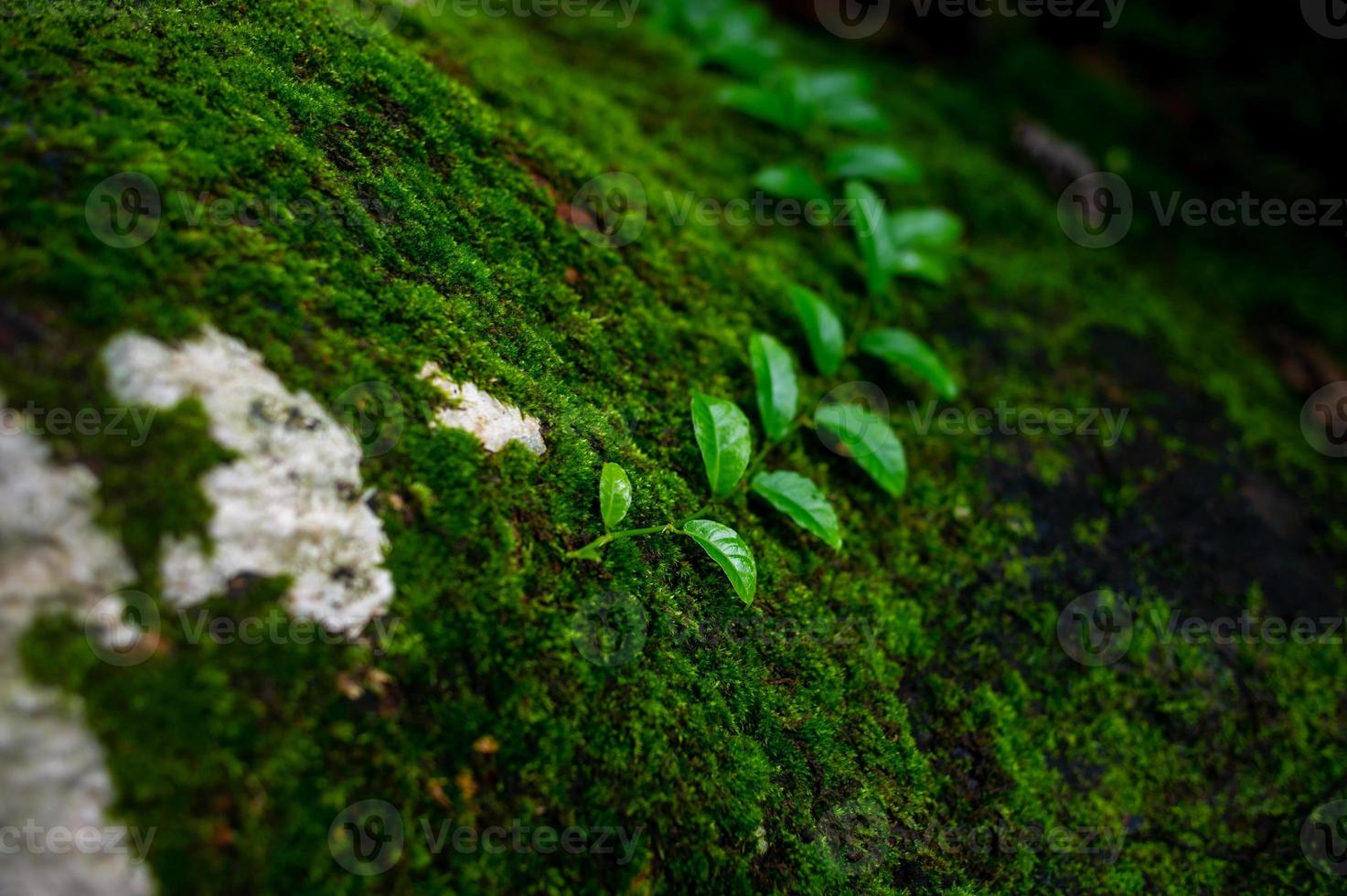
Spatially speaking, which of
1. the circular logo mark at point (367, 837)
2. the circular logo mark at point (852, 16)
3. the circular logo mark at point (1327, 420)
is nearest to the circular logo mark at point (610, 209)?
the circular logo mark at point (367, 837)

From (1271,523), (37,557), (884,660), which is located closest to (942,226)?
(1271,523)

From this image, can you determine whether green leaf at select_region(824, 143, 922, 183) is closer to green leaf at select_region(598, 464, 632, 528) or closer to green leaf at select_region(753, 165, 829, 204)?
green leaf at select_region(753, 165, 829, 204)

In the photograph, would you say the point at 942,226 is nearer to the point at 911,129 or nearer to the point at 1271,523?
the point at 911,129

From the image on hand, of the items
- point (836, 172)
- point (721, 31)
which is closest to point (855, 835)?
point (836, 172)

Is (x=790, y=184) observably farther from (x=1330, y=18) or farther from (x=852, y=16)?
(x=1330, y=18)

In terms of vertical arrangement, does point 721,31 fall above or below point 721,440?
above

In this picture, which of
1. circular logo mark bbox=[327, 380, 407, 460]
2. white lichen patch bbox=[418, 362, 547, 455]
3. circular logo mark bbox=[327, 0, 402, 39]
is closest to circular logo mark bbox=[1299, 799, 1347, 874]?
white lichen patch bbox=[418, 362, 547, 455]

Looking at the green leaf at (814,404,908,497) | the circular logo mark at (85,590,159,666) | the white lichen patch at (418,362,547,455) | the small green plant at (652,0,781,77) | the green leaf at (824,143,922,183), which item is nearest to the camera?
the circular logo mark at (85,590,159,666)
